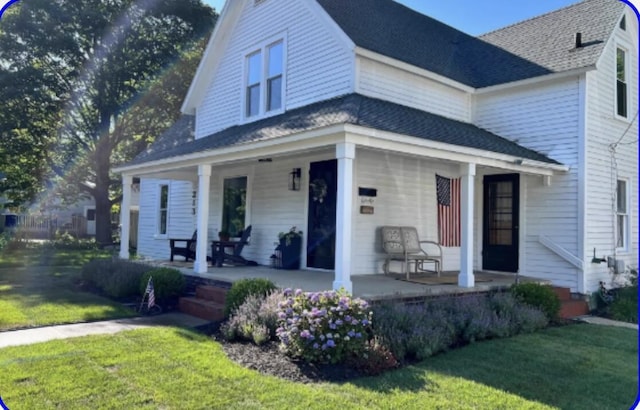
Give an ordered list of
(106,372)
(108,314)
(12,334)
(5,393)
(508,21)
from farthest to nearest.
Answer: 1. (508,21)
2. (108,314)
3. (12,334)
4. (106,372)
5. (5,393)

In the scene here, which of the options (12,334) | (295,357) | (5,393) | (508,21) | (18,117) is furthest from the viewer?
(18,117)

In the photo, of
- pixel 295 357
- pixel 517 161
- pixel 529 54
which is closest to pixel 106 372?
pixel 295 357

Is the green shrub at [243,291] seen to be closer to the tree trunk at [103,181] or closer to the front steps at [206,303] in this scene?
the front steps at [206,303]

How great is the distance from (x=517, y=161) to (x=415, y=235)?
96.8 inches

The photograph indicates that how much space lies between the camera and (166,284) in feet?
29.4

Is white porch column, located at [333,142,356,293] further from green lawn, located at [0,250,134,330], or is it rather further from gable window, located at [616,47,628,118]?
gable window, located at [616,47,628,118]

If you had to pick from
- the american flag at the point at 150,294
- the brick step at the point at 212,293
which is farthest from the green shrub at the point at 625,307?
the american flag at the point at 150,294

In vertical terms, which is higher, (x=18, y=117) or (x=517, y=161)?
(x=18, y=117)

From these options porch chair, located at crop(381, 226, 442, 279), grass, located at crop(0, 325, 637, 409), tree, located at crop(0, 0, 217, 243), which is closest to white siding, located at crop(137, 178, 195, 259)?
porch chair, located at crop(381, 226, 442, 279)

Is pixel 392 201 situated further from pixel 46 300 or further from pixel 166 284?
pixel 46 300

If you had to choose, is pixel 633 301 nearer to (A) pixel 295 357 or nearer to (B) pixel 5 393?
(A) pixel 295 357

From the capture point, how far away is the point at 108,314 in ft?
26.1

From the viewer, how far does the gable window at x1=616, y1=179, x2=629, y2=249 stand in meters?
10.8

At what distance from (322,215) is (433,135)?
312cm
